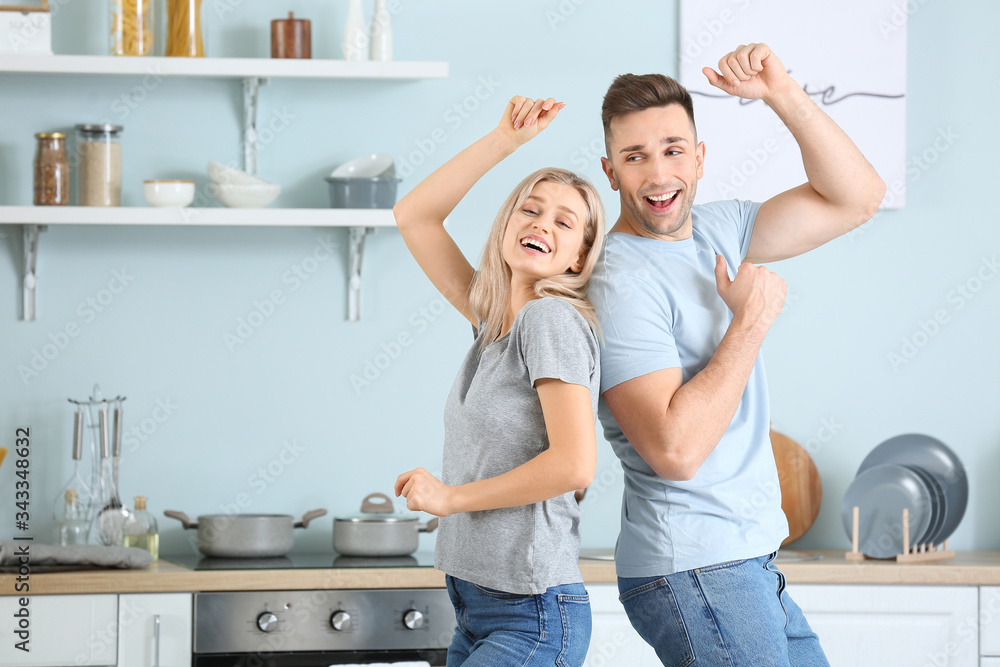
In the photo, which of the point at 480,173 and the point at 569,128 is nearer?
the point at 480,173

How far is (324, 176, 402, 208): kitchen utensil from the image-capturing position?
7.35 feet

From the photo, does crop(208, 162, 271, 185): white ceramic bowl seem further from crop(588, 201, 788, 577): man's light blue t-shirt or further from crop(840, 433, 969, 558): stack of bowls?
crop(840, 433, 969, 558): stack of bowls

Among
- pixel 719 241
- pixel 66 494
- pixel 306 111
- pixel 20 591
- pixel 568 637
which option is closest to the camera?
pixel 568 637

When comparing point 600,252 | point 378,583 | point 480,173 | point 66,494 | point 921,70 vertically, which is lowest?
point 378,583

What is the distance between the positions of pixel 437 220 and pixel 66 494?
1.39m

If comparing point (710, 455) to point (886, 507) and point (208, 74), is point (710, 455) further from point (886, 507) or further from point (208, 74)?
point (208, 74)

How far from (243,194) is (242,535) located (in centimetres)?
77

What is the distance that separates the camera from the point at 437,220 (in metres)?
1.33

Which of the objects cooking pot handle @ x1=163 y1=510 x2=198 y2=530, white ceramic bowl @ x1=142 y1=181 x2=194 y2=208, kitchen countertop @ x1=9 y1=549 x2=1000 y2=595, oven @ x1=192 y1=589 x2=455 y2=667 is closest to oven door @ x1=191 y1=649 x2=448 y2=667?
oven @ x1=192 y1=589 x2=455 y2=667

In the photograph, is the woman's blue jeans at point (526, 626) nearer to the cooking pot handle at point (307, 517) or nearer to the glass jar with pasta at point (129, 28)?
the cooking pot handle at point (307, 517)

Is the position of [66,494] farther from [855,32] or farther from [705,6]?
[855,32]

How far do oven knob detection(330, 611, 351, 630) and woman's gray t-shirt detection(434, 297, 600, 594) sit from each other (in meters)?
0.92

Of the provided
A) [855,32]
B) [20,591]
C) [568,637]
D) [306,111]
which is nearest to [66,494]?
[20,591]

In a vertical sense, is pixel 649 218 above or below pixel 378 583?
above
